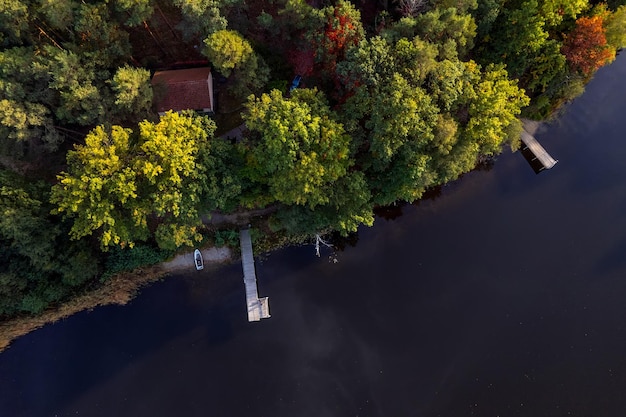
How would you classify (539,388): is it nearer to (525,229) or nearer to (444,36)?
(525,229)

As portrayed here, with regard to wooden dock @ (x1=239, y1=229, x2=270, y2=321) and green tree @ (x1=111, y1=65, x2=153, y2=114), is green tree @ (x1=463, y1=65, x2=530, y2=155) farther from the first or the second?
green tree @ (x1=111, y1=65, x2=153, y2=114)

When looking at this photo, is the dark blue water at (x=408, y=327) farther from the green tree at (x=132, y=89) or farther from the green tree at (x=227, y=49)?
the green tree at (x=227, y=49)

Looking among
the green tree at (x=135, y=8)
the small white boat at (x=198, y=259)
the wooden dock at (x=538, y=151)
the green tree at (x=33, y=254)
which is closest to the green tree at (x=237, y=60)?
the green tree at (x=135, y=8)

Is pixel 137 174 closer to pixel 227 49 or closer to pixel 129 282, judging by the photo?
pixel 227 49

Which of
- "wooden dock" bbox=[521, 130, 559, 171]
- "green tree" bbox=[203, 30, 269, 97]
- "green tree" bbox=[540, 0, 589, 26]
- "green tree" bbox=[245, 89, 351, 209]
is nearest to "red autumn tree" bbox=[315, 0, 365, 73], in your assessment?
"green tree" bbox=[245, 89, 351, 209]

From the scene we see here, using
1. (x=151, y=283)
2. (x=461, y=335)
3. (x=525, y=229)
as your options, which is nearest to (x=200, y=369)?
(x=151, y=283)
